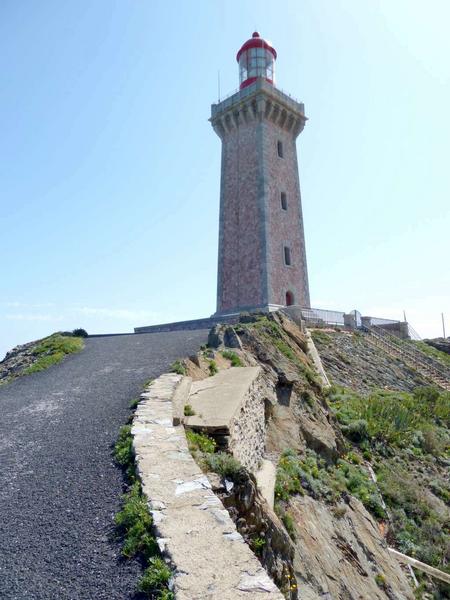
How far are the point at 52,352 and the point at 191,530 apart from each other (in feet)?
39.2

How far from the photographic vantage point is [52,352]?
14391mm

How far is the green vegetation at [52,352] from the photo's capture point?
12.5 metres

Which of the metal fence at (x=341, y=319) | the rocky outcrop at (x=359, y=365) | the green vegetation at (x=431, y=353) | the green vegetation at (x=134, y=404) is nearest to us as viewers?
the green vegetation at (x=134, y=404)

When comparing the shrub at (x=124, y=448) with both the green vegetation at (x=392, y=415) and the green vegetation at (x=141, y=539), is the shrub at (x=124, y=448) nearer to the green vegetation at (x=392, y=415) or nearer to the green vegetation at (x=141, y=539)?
the green vegetation at (x=141, y=539)

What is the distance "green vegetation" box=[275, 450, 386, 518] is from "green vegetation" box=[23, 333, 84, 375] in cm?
760

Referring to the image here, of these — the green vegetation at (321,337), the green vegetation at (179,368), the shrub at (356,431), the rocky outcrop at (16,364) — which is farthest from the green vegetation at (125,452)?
the green vegetation at (321,337)

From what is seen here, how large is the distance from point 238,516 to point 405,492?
8.74 meters

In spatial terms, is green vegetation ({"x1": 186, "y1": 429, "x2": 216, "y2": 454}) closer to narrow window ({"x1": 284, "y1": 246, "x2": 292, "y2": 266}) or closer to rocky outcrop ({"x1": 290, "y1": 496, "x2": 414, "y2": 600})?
rocky outcrop ({"x1": 290, "y1": 496, "x2": 414, "y2": 600})

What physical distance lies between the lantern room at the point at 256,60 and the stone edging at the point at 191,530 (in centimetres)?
2855

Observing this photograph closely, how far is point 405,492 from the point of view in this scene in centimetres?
1181

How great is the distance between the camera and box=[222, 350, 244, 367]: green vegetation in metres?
11.9

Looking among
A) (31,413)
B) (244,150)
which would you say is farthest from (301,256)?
(31,413)

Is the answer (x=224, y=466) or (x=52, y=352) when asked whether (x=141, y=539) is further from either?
(x=52, y=352)

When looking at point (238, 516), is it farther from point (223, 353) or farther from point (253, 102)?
point (253, 102)
